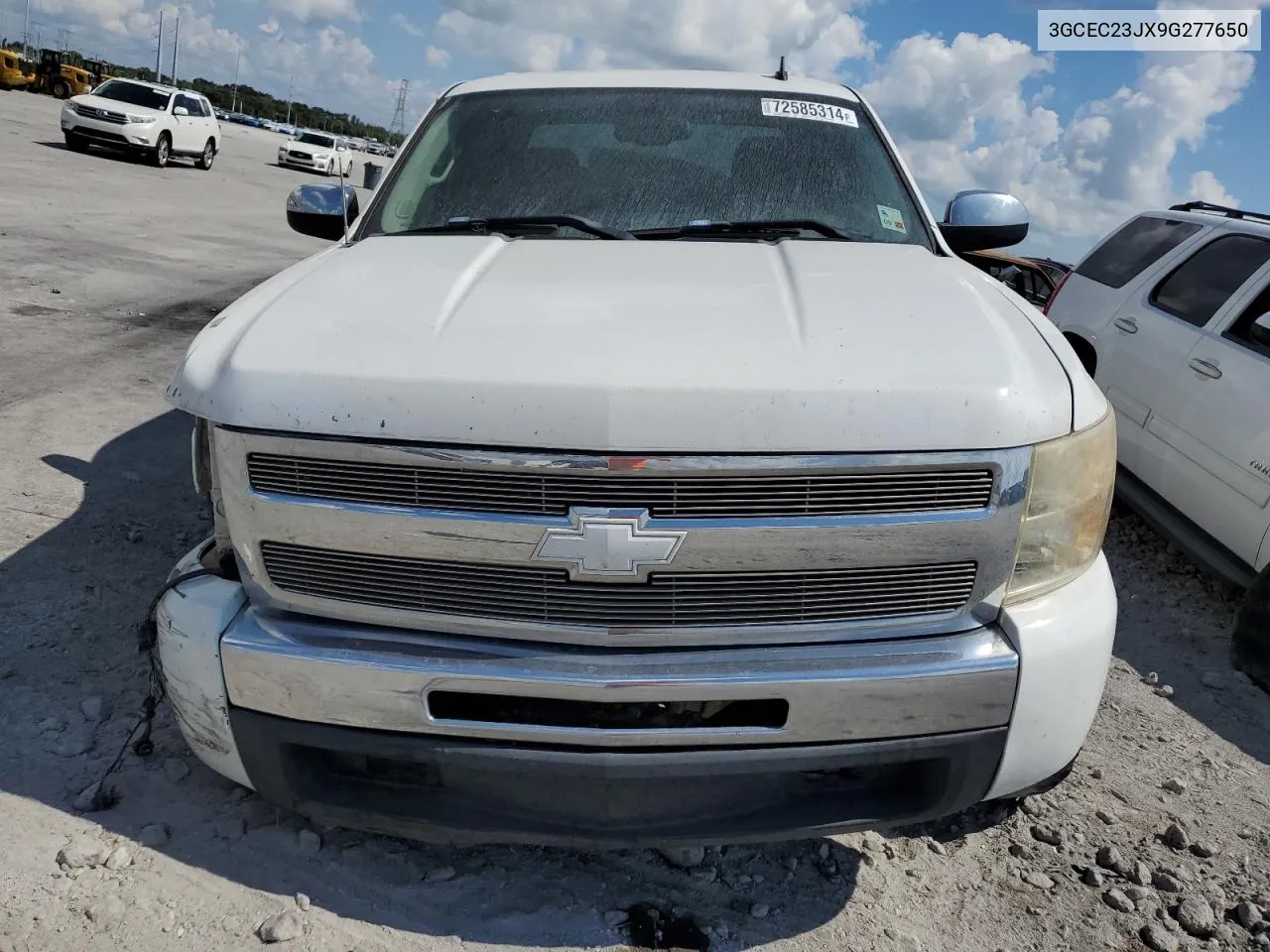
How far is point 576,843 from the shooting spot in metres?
2.09

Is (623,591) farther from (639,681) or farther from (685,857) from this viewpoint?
(685,857)

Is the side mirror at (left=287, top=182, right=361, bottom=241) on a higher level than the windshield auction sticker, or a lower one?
lower

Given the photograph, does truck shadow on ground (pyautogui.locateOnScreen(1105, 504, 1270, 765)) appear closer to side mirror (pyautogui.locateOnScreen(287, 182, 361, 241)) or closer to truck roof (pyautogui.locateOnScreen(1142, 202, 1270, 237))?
truck roof (pyautogui.locateOnScreen(1142, 202, 1270, 237))

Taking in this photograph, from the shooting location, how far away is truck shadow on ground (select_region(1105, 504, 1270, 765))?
11.9 feet

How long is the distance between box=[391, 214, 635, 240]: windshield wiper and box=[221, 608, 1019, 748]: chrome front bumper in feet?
4.72

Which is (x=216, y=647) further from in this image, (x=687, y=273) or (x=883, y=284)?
(x=883, y=284)

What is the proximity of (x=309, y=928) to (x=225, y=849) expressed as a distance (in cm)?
35

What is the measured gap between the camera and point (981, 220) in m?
3.63

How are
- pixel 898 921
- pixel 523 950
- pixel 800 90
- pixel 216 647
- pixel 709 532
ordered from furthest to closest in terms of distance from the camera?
pixel 800 90 → pixel 898 921 → pixel 523 950 → pixel 216 647 → pixel 709 532

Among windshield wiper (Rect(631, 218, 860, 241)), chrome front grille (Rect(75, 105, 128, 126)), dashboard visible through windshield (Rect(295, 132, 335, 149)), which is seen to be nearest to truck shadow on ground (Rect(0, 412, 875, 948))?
windshield wiper (Rect(631, 218, 860, 241))

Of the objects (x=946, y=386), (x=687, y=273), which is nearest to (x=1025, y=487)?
(x=946, y=386)

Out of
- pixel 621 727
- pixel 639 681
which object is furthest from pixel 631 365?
pixel 621 727

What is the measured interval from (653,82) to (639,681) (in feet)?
8.27

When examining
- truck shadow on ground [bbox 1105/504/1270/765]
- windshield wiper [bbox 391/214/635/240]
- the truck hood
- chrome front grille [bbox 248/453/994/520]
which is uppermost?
windshield wiper [bbox 391/214/635/240]
